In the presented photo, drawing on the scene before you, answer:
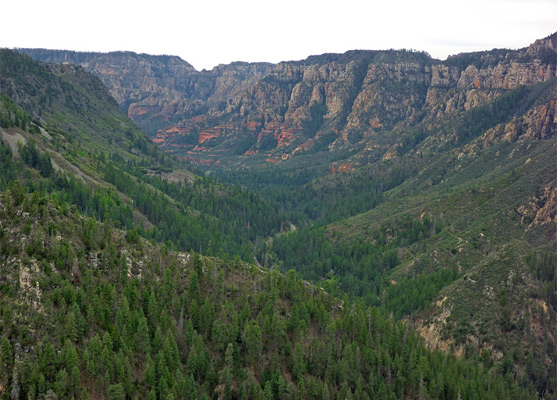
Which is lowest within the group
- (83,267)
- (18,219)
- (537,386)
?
(537,386)

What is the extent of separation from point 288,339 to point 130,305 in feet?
119

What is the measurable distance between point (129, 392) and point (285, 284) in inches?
2157

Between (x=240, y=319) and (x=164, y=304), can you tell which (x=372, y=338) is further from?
(x=164, y=304)

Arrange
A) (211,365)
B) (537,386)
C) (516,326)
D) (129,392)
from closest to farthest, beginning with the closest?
1. (129,392)
2. (211,365)
3. (537,386)
4. (516,326)

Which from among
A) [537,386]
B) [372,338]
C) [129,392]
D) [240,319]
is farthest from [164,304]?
[537,386]

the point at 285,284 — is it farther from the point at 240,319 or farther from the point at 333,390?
the point at 333,390

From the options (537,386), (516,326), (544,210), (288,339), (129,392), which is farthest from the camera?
(544,210)

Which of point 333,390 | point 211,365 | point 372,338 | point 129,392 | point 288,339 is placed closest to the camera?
point 129,392

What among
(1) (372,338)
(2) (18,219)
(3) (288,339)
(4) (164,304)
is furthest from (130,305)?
→ (1) (372,338)

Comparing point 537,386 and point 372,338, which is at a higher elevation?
point 372,338

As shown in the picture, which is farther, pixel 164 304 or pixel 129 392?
pixel 164 304

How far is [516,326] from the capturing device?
146m

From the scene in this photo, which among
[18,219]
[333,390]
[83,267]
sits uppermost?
[18,219]

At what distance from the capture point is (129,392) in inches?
3455
